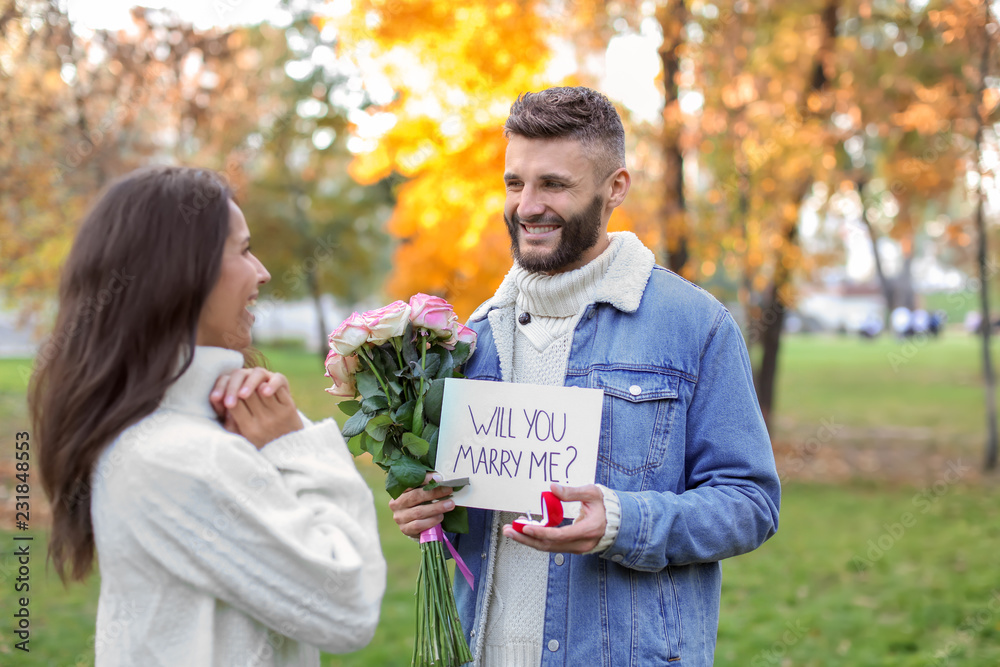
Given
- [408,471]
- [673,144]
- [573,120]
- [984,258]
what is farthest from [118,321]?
[984,258]

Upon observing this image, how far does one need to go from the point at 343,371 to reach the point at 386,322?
0.23 metres

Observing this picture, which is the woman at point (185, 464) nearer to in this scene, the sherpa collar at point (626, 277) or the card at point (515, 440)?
the card at point (515, 440)

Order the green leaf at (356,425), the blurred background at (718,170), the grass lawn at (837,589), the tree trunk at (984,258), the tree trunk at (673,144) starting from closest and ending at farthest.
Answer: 1. the green leaf at (356,425)
2. the grass lawn at (837,589)
3. the blurred background at (718,170)
4. the tree trunk at (673,144)
5. the tree trunk at (984,258)

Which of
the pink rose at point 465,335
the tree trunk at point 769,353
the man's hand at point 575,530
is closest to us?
the man's hand at point 575,530

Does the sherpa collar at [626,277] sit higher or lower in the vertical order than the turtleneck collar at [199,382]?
higher

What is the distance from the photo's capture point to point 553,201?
2.27 metres

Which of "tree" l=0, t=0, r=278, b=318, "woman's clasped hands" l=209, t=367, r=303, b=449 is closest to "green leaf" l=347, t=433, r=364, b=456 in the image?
"woman's clasped hands" l=209, t=367, r=303, b=449

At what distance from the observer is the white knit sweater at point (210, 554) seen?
5.08 ft

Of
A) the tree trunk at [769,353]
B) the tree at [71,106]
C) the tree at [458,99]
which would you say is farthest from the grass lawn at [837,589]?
the tree at [458,99]

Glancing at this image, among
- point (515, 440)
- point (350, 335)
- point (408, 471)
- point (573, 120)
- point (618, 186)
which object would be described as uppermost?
point (573, 120)

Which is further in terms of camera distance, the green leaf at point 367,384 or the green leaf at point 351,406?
the green leaf at point 351,406

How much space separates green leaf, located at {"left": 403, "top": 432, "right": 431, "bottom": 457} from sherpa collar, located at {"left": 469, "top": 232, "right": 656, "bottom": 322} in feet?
1.88

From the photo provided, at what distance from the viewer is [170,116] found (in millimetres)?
10242

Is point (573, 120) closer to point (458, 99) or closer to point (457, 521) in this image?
point (457, 521)
